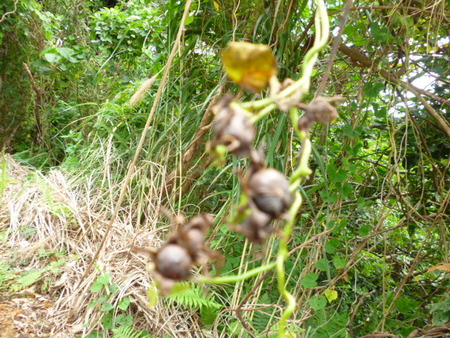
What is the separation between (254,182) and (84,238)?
5.22 ft

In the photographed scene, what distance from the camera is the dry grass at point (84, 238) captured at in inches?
53.7

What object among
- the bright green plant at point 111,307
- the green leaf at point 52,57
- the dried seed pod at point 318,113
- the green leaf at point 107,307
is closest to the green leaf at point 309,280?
the bright green plant at point 111,307

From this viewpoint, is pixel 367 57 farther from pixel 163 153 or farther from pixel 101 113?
pixel 101 113

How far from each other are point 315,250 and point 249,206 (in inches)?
50.8

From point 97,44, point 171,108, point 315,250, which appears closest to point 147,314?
point 315,250

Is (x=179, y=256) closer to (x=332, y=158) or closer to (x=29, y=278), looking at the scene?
(x=29, y=278)

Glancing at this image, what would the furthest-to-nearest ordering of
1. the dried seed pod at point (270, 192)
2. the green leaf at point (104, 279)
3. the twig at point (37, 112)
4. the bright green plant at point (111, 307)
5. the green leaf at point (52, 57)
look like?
the twig at point (37, 112)
the green leaf at point (52, 57)
the green leaf at point (104, 279)
the bright green plant at point (111, 307)
the dried seed pod at point (270, 192)

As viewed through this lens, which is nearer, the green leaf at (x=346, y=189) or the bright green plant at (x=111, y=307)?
the bright green plant at (x=111, y=307)

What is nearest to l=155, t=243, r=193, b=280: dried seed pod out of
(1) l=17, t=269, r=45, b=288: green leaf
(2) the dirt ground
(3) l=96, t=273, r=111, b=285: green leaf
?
(3) l=96, t=273, r=111, b=285: green leaf

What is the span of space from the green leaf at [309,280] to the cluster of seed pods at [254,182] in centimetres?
117

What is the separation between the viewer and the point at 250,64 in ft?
0.83

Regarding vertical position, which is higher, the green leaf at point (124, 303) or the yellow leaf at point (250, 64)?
the yellow leaf at point (250, 64)

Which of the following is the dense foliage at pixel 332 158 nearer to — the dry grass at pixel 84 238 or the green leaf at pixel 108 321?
the dry grass at pixel 84 238

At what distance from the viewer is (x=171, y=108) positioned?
1.89 meters
